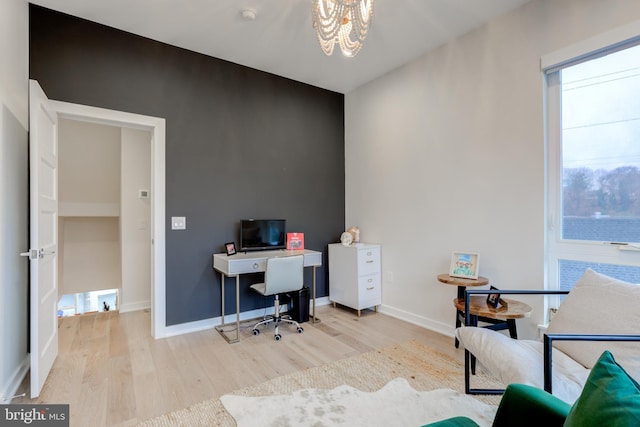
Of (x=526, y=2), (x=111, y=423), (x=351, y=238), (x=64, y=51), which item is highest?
(x=526, y=2)

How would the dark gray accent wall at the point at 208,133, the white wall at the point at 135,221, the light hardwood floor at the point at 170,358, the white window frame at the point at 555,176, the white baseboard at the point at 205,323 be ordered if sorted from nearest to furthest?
the light hardwood floor at the point at 170,358, the white window frame at the point at 555,176, the dark gray accent wall at the point at 208,133, the white baseboard at the point at 205,323, the white wall at the point at 135,221

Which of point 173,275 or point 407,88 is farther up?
point 407,88

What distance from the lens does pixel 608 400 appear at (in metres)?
0.69

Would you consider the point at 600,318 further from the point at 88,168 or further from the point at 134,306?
the point at 88,168

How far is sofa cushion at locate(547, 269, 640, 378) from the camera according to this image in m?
1.49

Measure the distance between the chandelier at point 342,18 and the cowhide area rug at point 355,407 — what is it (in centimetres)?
227

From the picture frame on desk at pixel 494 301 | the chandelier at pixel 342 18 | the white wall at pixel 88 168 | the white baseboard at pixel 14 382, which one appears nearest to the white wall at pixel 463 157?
the picture frame on desk at pixel 494 301

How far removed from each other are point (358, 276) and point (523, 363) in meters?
2.20

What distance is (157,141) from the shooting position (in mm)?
3068

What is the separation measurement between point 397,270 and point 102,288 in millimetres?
4510

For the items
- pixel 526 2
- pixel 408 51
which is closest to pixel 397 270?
pixel 408 51

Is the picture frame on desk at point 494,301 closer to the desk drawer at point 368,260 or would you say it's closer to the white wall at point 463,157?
the white wall at point 463,157

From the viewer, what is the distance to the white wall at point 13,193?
1915 mm

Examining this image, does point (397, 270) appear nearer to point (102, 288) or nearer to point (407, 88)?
point (407, 88)
